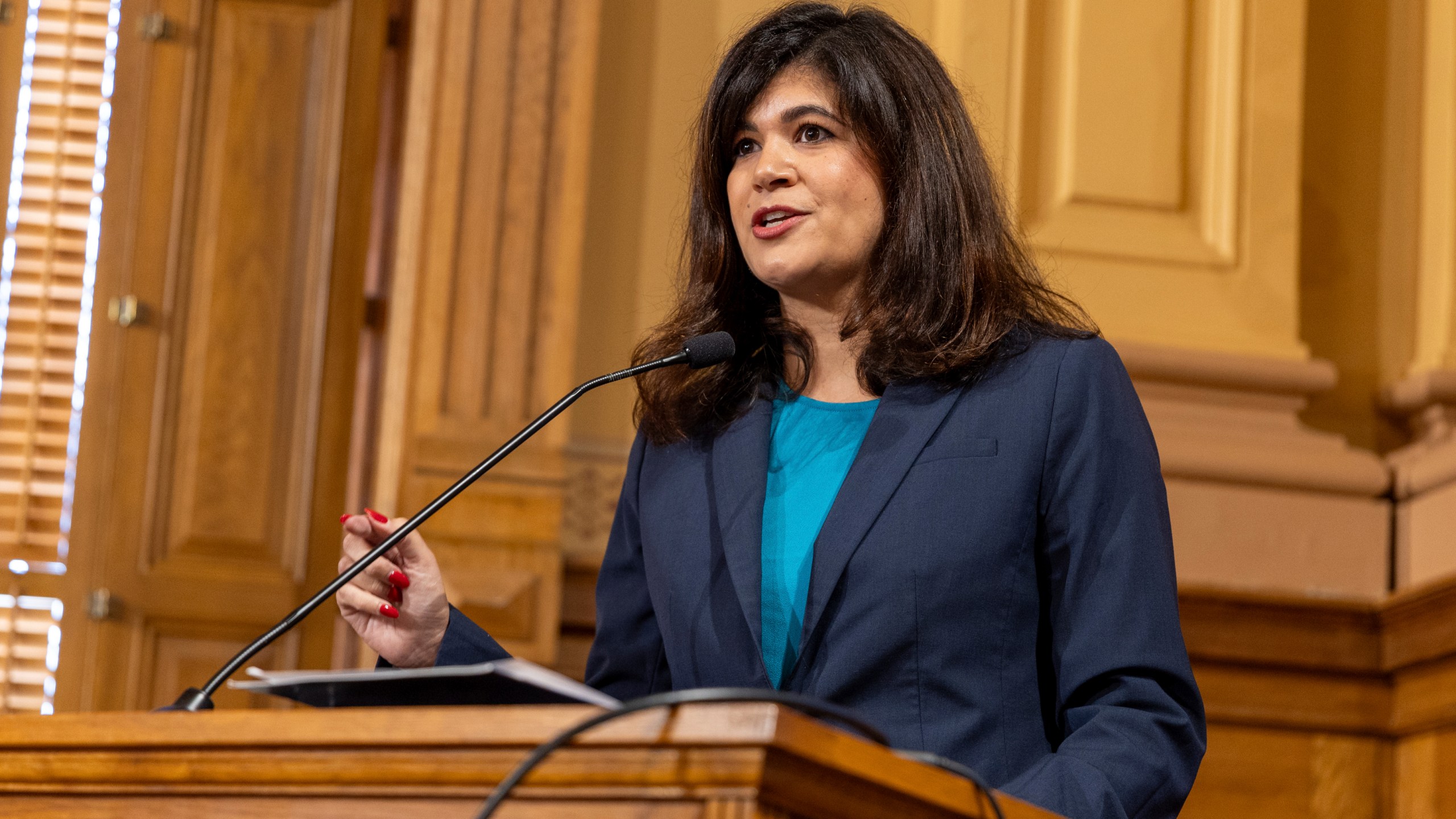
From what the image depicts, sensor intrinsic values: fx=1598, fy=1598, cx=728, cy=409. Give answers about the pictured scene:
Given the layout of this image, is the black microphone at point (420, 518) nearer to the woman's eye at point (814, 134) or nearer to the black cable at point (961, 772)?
the woman's eye at point (814, 134)

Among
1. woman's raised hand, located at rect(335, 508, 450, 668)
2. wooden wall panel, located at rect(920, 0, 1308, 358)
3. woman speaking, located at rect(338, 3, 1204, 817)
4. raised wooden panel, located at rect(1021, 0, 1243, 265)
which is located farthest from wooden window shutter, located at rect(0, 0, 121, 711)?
woman's raised hand, located at rect(335, 508, 450, 668)

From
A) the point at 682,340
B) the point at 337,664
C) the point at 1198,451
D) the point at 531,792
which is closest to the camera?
the point at 531,792

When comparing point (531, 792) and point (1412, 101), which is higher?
point (1412, 101)

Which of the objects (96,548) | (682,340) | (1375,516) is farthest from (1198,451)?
(96,548)

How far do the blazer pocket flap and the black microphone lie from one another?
242mm

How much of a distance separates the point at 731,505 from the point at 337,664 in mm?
2593

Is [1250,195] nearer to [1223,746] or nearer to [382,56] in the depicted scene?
[1223,746]

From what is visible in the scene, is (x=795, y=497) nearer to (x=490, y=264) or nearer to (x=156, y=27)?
(x=490, y=264)

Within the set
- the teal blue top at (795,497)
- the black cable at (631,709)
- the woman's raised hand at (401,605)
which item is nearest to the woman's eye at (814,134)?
the teal blue top at (795,497)

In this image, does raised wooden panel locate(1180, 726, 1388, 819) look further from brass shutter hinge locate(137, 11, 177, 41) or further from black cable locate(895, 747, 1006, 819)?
brass shutter hinge locate(137, 11, 177, 41)

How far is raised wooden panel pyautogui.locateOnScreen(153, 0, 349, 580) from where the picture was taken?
423 centimetres

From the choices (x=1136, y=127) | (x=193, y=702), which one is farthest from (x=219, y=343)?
(x=193, y=702)

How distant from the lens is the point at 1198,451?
3.23 metres

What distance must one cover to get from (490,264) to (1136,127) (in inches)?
56.2
